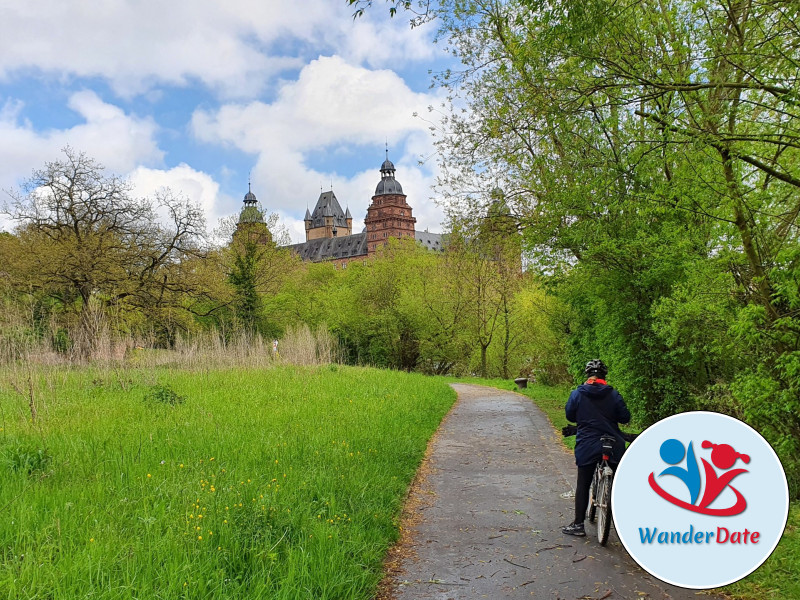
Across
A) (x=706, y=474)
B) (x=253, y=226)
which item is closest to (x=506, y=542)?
(x=706, y=474)

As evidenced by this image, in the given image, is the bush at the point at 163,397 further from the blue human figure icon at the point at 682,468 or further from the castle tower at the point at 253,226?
the castle tower at the point at 253,226

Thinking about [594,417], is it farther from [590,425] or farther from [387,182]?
[387,182]

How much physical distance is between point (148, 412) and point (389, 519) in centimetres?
504

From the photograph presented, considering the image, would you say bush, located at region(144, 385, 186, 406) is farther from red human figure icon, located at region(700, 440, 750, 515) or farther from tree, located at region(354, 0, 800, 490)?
red human figure icon, located at region(700, 440, 750, 515)

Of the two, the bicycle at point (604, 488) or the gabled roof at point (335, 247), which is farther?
the gabled roof at point (335, 247)

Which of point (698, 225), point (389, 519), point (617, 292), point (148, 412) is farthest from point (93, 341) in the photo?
point (698, 225)

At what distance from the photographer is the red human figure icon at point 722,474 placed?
13.8ft

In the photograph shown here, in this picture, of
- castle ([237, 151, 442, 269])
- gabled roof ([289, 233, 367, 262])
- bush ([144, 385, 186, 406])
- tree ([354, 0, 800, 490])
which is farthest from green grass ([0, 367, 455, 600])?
gabled roof ([289, 233, 367, 262])

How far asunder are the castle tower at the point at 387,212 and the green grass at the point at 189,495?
137633 millimetres

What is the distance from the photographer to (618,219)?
38.1ft

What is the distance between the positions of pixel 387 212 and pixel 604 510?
145 meters

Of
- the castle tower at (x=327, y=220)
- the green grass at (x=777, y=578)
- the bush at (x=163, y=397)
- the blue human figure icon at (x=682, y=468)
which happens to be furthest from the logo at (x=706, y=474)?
the castle tower at (x=327, y=220)

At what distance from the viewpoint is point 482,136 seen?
16.0 m

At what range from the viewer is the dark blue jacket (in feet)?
20.2
